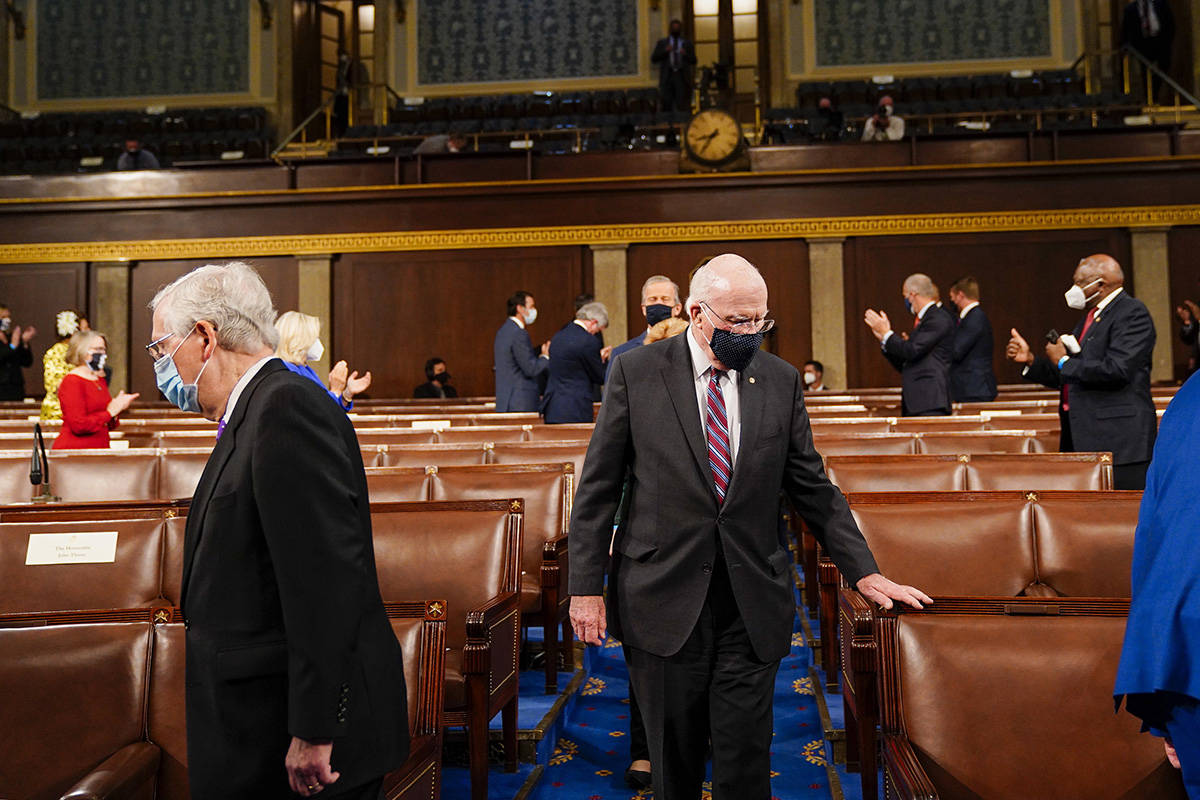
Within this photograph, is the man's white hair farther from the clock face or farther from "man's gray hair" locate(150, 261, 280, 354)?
the clock face

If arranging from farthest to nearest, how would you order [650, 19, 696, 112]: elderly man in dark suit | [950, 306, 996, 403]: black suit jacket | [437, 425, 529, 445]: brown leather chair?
[650, 19, 696, 112]: elderly man in dark suit < [950, 306, 996, 403]: black suit jacket < [437, 425, 529, 445]: brown leather chair

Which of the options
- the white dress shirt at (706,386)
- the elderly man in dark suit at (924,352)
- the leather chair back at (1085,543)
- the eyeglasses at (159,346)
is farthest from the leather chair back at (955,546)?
the elderly man in dark suit at (924,352)

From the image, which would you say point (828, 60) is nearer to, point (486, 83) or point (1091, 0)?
point (1091, 0)

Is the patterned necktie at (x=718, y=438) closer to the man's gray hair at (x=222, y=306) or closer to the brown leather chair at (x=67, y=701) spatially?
the man's gray hair at (x=222, y=306)

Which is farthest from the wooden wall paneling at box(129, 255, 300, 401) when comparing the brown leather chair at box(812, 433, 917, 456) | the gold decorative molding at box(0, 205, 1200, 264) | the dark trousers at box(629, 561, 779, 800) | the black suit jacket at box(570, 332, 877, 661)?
the dark trousers at box(629, 561, 779, 800)

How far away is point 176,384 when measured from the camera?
1653 millimetres

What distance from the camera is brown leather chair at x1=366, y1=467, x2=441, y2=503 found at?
362cm

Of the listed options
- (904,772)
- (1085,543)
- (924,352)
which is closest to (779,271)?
(924,352)

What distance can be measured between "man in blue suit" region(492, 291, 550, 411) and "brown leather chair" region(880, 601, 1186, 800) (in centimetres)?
485

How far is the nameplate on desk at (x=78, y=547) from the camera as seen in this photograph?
2.80m

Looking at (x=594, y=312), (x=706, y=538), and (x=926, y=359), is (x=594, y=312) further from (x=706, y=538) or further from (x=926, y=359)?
(x=706, y=538)

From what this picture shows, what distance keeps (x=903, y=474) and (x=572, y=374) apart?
2715 mm

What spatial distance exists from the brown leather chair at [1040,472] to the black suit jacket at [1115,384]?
62 cm

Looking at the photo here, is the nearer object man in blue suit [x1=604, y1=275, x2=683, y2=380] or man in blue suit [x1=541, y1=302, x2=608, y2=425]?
man in blue suit [x1=604, y1=275, x2=683, y2=380]
